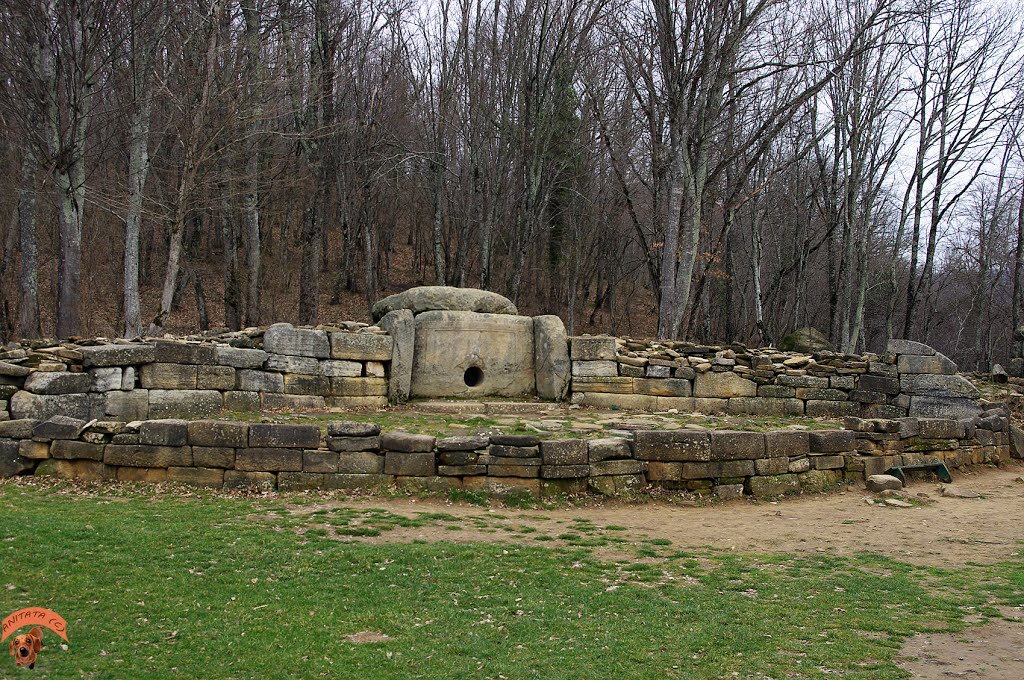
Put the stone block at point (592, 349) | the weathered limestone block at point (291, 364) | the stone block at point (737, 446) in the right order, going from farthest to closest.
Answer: the stone block at point (592, 349) → the weathered limestone block at point (291, 364) → the stone block at point (737, 446)

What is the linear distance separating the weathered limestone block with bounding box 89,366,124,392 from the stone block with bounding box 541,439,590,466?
6309 mm

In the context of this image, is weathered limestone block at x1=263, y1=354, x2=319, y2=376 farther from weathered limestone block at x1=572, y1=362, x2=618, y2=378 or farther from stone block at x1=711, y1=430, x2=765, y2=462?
stone block at x1=711, y1=430, x2=765, y2=462

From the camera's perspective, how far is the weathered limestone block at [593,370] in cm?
1394

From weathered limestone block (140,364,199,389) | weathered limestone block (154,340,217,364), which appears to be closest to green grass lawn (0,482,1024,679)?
weathered limestone block (140,364,199,389)

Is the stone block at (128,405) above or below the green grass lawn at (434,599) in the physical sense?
above

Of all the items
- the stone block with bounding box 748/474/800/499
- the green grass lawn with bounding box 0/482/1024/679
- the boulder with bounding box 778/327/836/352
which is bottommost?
the green grass lawn with bounding box 0/482/1024/679

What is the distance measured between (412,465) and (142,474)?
312 cm

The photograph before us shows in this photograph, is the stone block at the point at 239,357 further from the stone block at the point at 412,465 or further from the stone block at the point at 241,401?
the stone block at the point at 412,465

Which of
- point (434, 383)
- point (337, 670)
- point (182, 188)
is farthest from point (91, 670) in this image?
point (182, 188)

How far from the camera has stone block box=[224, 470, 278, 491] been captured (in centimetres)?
869

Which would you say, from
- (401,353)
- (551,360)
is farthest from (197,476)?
(551,360)

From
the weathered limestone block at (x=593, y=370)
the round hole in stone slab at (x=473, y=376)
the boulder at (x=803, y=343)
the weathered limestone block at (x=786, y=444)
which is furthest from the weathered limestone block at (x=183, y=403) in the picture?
the boulder at (x=803, y=343)

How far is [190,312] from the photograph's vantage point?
86.0 feet

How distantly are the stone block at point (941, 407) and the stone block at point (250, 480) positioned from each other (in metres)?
11.6
